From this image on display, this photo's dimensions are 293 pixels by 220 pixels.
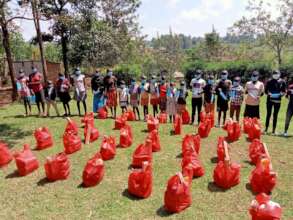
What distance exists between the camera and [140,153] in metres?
6.51

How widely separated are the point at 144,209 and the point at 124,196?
557mm

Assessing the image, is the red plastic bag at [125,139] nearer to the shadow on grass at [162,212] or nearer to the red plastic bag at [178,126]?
the red plastic bag at [178,126]

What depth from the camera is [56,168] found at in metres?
6.15

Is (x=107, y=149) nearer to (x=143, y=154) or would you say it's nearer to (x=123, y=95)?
(x=143, y=154)

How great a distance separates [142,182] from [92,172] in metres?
1.00

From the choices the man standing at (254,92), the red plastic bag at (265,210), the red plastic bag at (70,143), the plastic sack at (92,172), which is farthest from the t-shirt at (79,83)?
the red plastic bag at (265,210)

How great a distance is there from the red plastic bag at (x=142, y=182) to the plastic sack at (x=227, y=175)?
1197 mm

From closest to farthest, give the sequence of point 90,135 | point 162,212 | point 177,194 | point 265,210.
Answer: point 265,210
point 177,194
point 162,212
point 90,135

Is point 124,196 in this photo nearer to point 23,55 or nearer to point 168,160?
point 168,160

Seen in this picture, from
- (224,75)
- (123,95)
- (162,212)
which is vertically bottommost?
(162,212)

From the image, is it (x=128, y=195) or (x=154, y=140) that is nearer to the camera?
(x=128, y=195)

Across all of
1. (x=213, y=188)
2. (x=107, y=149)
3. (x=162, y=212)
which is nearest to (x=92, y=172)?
(x=107, y=149)

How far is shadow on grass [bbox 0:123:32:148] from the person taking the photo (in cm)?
901

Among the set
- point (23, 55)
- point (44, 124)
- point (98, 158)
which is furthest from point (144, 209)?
point (23, 55)
